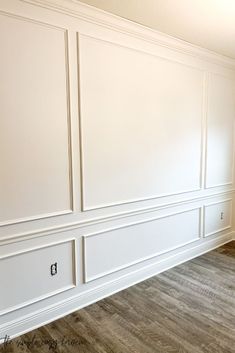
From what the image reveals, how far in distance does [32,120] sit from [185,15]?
1634mm

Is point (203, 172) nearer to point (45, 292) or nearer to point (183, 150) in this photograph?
point (183, 150)

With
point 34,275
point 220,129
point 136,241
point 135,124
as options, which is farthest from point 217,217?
point 34,275

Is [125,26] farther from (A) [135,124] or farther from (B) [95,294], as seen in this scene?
(B) [95,294]

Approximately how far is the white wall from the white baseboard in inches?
0.5

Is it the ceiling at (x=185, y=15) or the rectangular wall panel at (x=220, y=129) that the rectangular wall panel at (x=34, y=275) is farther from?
the rectangular wall panel at (x=220, y=129)

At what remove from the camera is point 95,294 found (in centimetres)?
261

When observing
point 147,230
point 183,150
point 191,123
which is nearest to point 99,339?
point 147,230

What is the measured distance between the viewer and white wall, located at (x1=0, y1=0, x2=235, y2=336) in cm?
205

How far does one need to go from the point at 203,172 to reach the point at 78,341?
2.43 meters

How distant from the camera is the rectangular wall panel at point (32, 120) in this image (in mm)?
1975

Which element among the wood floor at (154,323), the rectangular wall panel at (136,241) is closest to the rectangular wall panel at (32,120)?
the rectangular wall panel at (136,241)

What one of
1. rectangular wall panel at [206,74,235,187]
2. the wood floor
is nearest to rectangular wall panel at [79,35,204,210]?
rectangular wall panel at [206,74,235,187]

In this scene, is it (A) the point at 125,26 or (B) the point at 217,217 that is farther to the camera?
(B) the point at 217,217

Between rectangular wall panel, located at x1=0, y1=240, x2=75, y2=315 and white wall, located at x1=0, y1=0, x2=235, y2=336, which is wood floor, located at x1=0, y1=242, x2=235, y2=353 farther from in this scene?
rectangular wall panel, located at x1=0, y1=240, x2=75, y2=315
